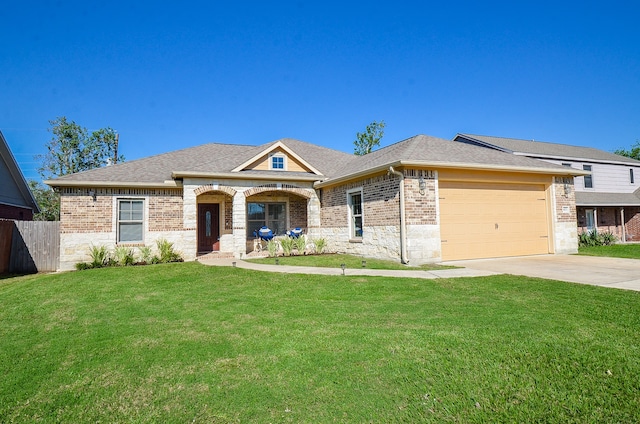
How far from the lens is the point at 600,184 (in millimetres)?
20250

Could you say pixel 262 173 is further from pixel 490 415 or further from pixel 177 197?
pixel 490 415

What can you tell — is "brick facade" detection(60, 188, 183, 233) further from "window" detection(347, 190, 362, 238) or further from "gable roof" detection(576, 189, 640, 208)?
"gable roof" detection(576, 189, 640, 208)

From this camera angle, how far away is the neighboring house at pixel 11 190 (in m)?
16.0

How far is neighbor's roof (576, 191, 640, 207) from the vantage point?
18000 mm

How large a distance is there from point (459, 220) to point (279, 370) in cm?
903

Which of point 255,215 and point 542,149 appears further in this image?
point 542,149

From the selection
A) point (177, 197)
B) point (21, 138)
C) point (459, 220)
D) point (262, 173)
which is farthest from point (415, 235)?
point (21, 138)

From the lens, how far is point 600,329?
4090 mm

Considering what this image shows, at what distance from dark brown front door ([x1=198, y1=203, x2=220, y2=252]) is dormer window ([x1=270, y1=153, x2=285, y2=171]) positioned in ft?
10.6

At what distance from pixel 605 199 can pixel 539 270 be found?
14.7 metres

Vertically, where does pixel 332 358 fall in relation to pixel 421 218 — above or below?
below

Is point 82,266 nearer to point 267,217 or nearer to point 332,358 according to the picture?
point 267,217

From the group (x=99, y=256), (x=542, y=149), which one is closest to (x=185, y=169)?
(x=99, y=256)

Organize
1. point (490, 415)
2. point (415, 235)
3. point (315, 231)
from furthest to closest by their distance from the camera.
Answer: point (315, 231) < point (415, 235) < point (490, 415)
